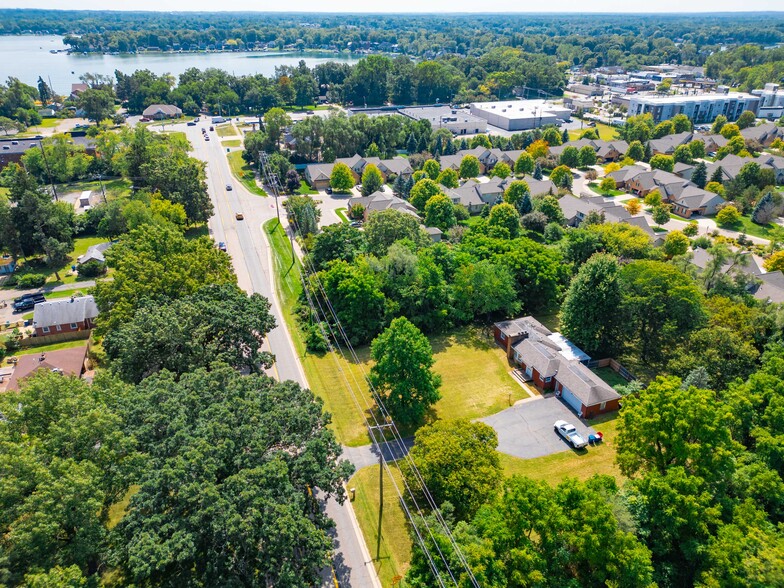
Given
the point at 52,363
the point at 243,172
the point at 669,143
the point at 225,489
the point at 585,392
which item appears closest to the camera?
the point at 225,489

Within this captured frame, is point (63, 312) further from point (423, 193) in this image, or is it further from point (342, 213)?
point (423, 193)

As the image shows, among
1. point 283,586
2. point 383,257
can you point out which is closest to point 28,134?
point 383,257

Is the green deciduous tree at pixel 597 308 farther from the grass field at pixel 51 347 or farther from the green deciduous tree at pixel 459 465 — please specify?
the grass field at pixel 51 347

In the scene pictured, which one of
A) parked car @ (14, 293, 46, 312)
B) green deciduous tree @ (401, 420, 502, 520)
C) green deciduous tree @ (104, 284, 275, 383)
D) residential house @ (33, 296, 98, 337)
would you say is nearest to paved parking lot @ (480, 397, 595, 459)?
green deciduous tree @ (401, 420, 502, 520)

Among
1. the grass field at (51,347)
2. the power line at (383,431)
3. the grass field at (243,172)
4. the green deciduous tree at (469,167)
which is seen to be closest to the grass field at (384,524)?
the power line at (383,431)

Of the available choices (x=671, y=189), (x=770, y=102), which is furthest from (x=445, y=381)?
(x=770, y=102)

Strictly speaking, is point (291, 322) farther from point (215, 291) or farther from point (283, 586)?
A: point (283, 586)

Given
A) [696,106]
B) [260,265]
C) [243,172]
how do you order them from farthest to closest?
[696,106]
[243,172]
[260,265]
